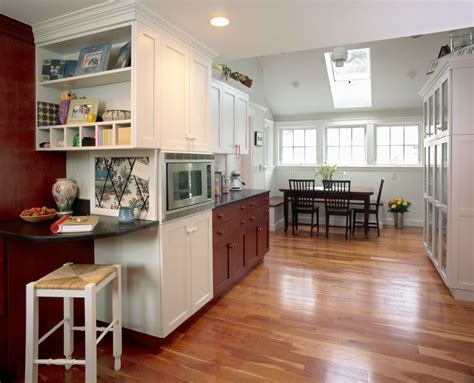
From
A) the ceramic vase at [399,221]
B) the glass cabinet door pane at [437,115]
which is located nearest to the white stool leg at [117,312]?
the glass cabinet door pane at [437,115]

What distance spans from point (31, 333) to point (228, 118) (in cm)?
270

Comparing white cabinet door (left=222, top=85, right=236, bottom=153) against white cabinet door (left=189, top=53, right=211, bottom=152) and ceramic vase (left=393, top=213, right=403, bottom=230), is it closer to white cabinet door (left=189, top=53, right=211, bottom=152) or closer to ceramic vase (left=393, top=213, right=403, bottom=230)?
white cabinet door (left=189, top=53, right=211, bottom=152)

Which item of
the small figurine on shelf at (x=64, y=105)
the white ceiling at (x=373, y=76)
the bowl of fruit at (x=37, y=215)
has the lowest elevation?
the bowl of fruit at (x=37, y=215)

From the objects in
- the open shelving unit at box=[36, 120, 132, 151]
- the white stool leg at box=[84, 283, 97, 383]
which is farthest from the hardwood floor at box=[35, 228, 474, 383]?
the open shelving unit at box=[36, 120, 132, 151]

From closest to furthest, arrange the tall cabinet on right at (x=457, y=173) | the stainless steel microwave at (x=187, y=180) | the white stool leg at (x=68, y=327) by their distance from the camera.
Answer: the white stool leg at (x=68, y=327) → the stainless steel microwave at (x=187, y=180) → the tall cabinet on right at (x=457, y=173)

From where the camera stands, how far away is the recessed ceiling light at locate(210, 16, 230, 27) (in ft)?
7.48

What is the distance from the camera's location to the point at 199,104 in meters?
2.79

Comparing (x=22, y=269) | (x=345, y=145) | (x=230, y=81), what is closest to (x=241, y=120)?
(x=230, y=81)

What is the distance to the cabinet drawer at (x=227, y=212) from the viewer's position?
9.94 feet

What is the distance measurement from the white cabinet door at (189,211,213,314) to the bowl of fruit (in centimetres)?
97

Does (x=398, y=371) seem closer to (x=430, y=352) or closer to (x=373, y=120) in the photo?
(x=430, y=352)

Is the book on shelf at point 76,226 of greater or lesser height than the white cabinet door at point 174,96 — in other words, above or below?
below

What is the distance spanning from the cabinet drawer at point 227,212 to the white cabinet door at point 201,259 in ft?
0.36

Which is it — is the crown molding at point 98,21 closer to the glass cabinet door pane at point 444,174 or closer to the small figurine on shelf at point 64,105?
the small figurine on shelf at point 64,105
